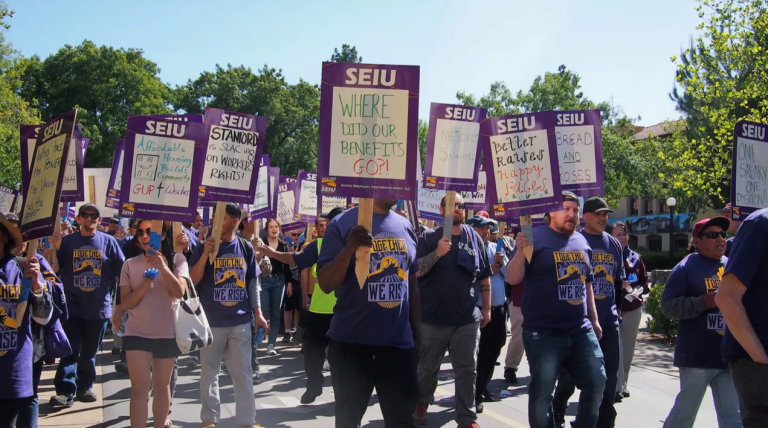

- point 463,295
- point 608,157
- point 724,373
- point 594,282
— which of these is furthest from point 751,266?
point 608,157

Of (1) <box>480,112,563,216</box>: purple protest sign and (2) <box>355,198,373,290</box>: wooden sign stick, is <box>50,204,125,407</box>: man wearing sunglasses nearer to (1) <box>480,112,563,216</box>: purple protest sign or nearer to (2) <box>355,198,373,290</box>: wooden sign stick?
(1) <box>480,112,563,216</box>: purple protest sign

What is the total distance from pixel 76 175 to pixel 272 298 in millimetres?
4089

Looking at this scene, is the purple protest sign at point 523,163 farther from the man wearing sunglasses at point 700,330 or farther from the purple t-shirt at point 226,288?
the purple t-shirt at point 226,288

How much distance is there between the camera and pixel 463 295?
281 inches

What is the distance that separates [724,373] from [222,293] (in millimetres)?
4195

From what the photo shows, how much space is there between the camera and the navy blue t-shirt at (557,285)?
5617 mm

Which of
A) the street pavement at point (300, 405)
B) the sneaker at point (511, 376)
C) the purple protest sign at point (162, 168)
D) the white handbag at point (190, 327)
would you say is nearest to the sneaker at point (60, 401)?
the street pavement at point (300, 405)

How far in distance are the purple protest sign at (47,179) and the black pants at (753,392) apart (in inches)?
168

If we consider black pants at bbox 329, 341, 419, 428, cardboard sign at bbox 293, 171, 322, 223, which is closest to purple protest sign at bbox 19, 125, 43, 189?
black pants at bbox 329, 341, 419, 428

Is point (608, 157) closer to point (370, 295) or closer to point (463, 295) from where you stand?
point (463, 295)

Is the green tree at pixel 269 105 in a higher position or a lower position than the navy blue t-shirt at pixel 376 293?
higher

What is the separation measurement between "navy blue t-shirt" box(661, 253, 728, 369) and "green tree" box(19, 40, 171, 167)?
40849 millimetres

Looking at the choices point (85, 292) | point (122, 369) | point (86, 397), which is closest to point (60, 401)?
point (86, 397)

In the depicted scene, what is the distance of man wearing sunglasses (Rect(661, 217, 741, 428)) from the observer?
5.25m
